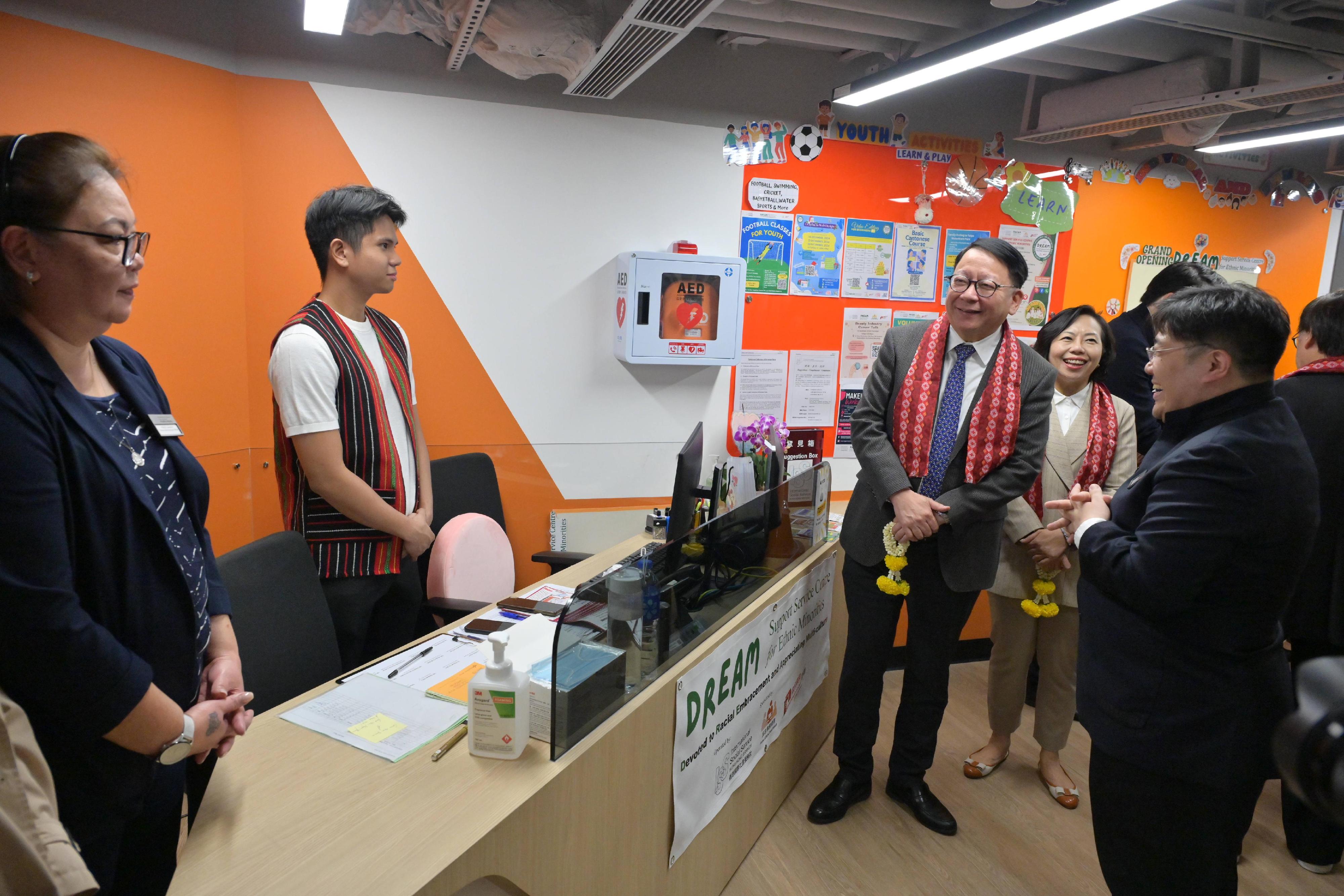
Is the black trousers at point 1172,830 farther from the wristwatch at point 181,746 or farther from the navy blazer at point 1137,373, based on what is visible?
the navy blazer at point 1137,373

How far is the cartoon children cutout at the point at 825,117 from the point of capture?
3.59 metres

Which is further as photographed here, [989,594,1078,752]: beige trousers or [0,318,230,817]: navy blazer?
[989,594,1078,752]: beige trousers

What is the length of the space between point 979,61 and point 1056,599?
200 cm

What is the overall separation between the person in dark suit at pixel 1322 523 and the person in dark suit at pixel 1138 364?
561 mm

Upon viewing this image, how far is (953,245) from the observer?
12.9 ft

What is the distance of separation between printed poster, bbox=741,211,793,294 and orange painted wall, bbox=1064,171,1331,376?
1.76 meters

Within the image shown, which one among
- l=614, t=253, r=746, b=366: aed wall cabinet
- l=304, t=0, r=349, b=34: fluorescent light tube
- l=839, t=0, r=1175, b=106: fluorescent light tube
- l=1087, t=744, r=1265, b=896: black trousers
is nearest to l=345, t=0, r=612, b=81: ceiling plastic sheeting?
l=304, t=0, r=349, b=34: fluorescent light tube

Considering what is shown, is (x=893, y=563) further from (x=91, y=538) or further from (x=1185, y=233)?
(x=1185, y=233)

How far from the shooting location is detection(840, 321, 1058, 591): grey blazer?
7.02ft

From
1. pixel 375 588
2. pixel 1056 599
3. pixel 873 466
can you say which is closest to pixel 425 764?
pixel 375 588

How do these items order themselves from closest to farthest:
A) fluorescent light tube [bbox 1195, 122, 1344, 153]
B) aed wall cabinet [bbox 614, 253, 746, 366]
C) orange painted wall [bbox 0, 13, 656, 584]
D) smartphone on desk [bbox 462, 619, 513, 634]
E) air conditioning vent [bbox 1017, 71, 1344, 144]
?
smartphone on desk [bbox 462, 619, 513, 634] < orange painted wall [bbox 0, 13, 656, 584] < air conditioning vent [bbox 1017, 71, 1344, 144] < aed wall cabinet [bbox 614, 253, 746, 366] < fluorescent light tube [bbox 1195, 122, 1344, 153]

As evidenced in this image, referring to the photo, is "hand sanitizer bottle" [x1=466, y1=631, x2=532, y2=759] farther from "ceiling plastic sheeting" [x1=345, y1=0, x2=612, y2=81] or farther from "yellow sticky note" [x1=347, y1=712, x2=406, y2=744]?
"ceiling plastic sheeting" [x1=345, y1=0, x2=612, y2=81]

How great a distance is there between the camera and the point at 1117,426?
2559 millimetres

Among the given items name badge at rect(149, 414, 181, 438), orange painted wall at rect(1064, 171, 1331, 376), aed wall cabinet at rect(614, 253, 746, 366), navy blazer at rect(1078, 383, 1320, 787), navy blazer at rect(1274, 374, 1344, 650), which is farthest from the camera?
orange painted wall at rect(1064, 171, 1331, 376)
